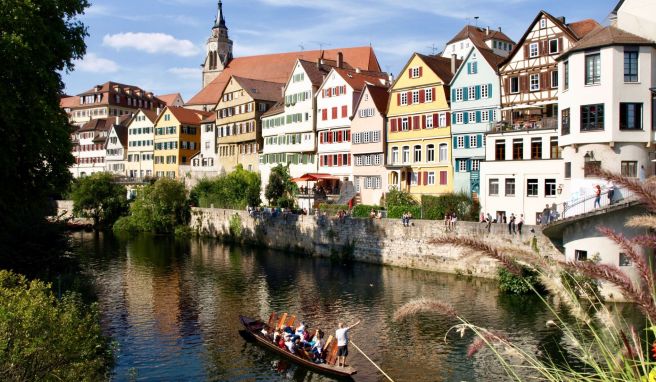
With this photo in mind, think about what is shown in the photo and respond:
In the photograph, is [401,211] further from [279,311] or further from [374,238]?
[279,311]

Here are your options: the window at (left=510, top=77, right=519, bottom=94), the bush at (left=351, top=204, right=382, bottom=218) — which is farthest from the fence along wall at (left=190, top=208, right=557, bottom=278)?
the window at (left=510, top=77, right=519, bottom=94)

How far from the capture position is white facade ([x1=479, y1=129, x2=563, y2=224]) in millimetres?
37875

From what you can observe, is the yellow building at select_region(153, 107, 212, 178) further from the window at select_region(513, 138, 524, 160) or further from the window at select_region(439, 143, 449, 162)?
the window at select_region(513, 138, 524, 160)

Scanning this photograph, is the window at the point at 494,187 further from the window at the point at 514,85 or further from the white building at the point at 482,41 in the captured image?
the white building at the point at 482,41

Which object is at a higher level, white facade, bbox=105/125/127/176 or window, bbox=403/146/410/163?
white facade, bbox=105/125/127/176

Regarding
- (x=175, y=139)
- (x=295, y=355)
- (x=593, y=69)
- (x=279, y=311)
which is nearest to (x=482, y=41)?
(x=175, y=139)

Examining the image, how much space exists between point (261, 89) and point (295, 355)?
187ft

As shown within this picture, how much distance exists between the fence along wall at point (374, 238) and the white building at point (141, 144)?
38.3m

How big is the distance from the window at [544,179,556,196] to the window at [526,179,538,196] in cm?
64

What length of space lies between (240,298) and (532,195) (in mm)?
19069

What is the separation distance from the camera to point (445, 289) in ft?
109

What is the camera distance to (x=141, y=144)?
91750 millimetres

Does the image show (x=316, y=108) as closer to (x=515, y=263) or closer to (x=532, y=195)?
(x=532, y=195)

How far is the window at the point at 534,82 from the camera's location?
4091cm
